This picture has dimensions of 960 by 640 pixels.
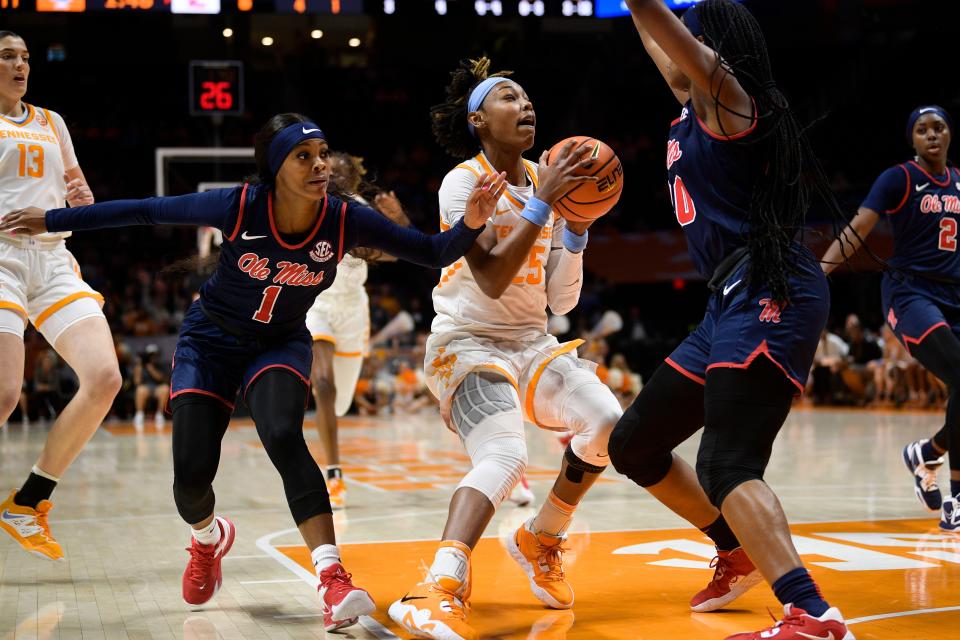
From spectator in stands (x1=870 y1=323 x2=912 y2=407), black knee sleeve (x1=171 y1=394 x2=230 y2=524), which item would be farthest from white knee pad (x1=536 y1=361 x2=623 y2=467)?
spectator in stands (x1=870 y1=323 x2=912 y2=407)

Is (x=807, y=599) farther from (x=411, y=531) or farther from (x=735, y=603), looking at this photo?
(x=411, y=531)

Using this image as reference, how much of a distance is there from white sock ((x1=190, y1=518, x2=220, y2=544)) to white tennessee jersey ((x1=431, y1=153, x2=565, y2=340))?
44.1 inches

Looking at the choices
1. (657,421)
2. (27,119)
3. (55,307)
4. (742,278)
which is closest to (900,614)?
(657,421)

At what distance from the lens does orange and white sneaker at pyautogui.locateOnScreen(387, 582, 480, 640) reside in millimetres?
3318

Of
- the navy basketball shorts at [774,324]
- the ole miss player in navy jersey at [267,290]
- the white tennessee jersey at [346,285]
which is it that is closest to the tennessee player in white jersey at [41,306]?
the ole miss player in navy jersey at [267,290]

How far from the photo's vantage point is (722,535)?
3.87m

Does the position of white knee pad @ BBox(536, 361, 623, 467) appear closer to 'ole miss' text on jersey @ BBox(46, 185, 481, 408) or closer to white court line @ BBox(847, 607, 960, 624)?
'ole miss' text on jersey @ BBox(46, 185, 481, 408)

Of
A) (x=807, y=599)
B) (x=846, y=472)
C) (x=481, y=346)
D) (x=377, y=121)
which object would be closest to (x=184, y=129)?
(x=377, y=121)

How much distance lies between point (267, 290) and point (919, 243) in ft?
12.0

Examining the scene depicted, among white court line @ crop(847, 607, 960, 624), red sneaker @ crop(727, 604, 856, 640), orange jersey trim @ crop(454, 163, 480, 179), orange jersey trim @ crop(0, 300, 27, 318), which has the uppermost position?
orange jersey trim @ crop(454, 163, 480, 179)

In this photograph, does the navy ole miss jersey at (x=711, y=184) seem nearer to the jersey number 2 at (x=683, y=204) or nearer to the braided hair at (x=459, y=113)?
the jersey number 2 at (x=683, y=204)

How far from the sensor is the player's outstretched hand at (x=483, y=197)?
3678 millimetres

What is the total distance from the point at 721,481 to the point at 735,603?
1.00m

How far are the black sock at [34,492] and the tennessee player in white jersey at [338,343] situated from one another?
2008 millimetres
